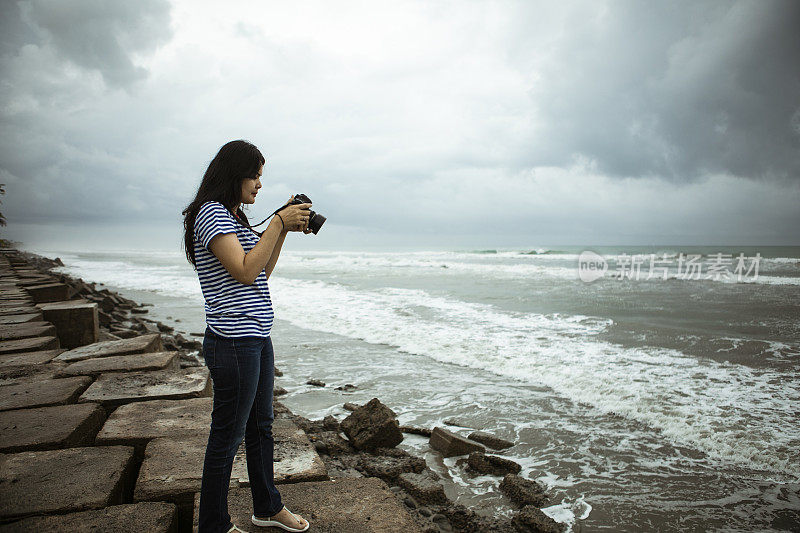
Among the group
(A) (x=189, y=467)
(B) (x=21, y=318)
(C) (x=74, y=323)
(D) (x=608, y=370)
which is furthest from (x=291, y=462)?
(B) (x=21, y=318)

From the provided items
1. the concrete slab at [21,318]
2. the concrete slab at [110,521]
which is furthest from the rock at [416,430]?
the concrete slab at [21,318]

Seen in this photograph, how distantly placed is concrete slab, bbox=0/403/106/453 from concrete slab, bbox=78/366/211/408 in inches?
7.9

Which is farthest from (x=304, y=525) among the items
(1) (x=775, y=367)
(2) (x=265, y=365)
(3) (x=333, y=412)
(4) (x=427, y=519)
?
(1) (x=775, y=367)

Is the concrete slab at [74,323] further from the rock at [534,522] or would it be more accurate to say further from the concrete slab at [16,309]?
the rock at [534,522]

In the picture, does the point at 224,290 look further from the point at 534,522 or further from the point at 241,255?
the point at 534,522

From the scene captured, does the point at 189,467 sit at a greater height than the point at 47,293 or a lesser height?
lesser

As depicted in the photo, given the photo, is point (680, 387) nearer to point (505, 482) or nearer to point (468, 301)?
point (505, 482)

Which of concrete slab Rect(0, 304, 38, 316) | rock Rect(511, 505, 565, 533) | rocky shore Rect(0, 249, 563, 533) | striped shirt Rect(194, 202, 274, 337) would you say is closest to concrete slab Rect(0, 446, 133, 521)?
rocky shore Rect(0, 249, 563, 533)

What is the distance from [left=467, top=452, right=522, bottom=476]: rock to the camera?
3.47m

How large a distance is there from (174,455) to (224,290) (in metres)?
1.43

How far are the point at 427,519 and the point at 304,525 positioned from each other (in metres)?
1.22

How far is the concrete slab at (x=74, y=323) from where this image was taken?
5.48m

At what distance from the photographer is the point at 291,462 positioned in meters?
2.53

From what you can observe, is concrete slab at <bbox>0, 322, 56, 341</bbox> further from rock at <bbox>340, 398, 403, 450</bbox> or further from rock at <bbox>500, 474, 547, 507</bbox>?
rock at <bbox>500, 474, 547, 507</bbox>
